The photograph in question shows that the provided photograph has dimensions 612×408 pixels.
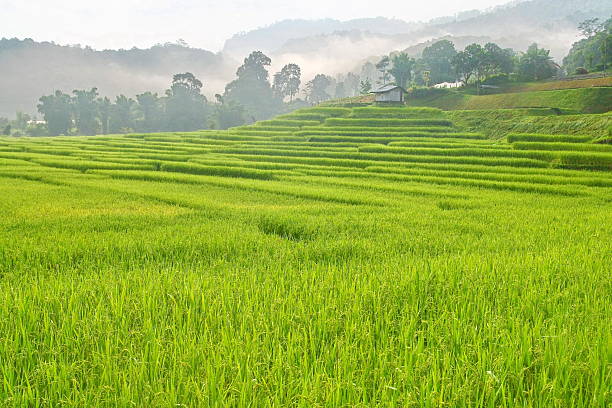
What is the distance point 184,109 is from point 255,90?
3821 cm

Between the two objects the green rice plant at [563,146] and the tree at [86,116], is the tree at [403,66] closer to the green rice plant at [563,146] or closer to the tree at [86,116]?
the green rice plant at [563,146]

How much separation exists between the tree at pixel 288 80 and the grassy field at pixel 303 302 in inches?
4723

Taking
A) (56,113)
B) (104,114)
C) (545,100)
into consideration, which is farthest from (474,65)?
(56,113)

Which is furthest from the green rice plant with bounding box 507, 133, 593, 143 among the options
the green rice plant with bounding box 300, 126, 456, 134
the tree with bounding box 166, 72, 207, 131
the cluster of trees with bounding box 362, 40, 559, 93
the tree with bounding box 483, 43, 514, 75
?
the tree with bounding box 166, 72, 207, 131

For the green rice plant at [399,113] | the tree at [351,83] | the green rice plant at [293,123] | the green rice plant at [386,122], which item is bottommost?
the green rice plant at [386,122]

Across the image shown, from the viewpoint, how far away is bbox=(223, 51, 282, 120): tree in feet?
395

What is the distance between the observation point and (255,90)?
12238 cm

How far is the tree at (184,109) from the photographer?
286 feet

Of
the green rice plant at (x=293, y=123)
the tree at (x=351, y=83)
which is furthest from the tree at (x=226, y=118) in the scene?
the tree at (x=351, y=83)

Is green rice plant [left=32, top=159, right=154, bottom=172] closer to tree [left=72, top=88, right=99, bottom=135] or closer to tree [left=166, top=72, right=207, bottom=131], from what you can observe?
tree [left=72, top=88, right=99, bottom=135]

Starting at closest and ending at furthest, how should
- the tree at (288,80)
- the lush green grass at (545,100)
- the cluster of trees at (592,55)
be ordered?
the lush green grass at (545,100) < the cluster of trees at (592,55) < the tree at (288,80)

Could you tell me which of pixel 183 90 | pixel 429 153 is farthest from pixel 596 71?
pixel 183 90

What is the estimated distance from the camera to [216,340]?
9.63 feet

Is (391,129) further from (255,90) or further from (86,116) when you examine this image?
(255,90)
